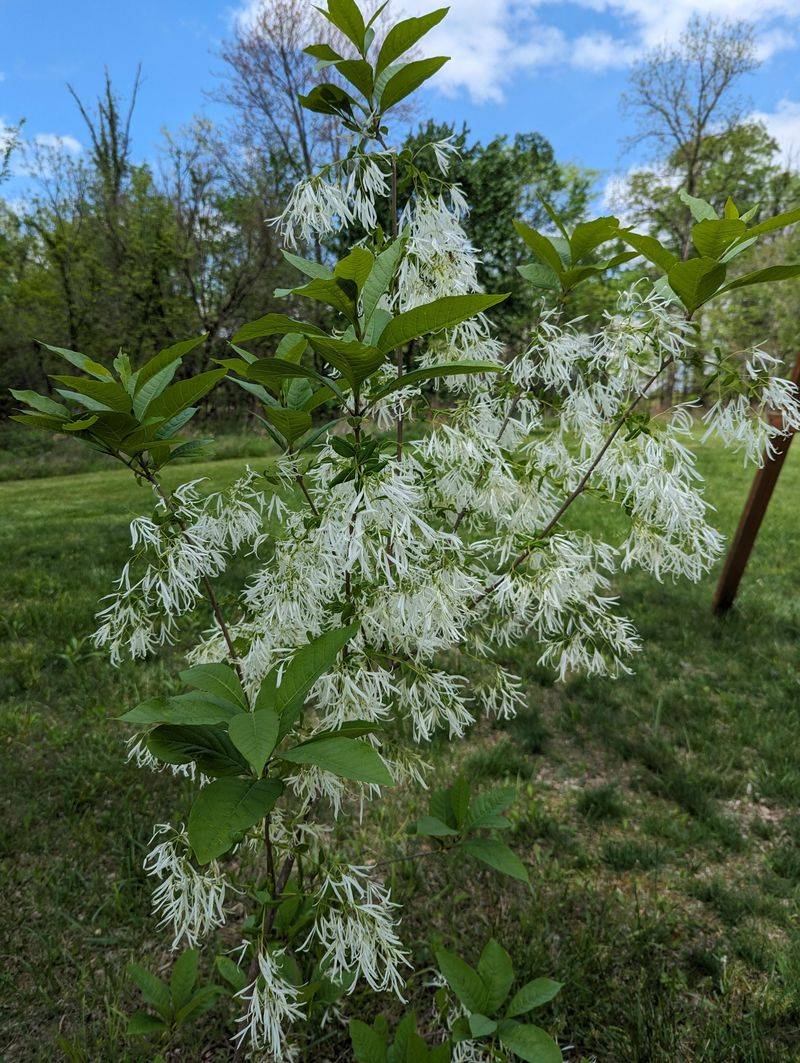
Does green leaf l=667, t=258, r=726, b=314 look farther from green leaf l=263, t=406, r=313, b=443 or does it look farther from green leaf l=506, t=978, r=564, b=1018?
green leaf l=506, t=978, r=564, b=1018

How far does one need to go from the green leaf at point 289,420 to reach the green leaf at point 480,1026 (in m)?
1.22

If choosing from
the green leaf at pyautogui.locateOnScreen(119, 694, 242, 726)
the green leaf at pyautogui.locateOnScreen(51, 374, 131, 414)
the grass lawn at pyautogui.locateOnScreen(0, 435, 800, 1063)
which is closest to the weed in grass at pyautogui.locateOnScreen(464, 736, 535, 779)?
the grass lawn at pyautogui.locateOnScreen(0, 435, 800, 1063)

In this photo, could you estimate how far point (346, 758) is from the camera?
0.87 metres

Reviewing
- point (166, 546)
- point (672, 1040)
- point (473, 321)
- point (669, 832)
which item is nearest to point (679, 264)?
point (473, 321)

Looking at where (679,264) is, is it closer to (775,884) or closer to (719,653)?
(775,884)

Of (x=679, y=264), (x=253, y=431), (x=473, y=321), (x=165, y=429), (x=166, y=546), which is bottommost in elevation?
(x=253, y=431)

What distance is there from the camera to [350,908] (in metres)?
1.30

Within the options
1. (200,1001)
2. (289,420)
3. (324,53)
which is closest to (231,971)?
(200,1001)

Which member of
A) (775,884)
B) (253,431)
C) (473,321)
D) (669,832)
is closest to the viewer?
(473,321)

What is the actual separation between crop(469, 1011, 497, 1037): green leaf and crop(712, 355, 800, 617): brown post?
11.3ft

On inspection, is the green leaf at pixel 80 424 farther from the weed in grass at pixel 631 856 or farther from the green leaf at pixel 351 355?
the weed in grass at pixel 631 856

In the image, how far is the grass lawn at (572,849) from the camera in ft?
5.82

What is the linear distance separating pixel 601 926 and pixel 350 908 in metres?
1.18

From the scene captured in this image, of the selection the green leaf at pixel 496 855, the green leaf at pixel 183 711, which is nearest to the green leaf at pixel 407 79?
the green leaf at pixel 183 711
